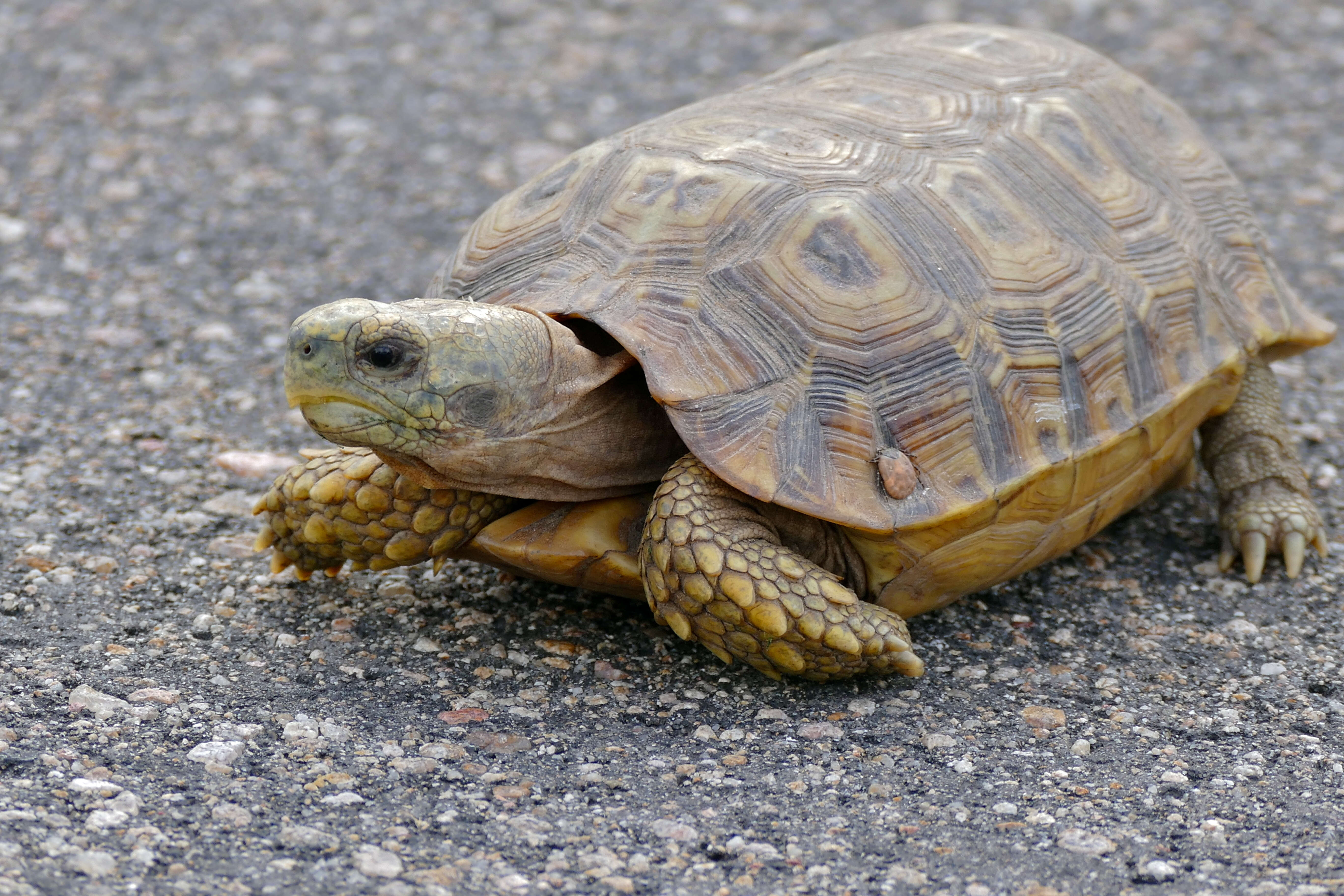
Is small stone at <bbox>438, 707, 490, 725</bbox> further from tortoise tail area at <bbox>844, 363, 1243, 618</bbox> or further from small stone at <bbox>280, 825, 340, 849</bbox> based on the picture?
tortoise tail area at <bbox>844, 363, 1243, 618</bbox>

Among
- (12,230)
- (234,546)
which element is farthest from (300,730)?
(12,230)

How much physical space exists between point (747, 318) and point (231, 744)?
134cm

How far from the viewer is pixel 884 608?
10.2ft

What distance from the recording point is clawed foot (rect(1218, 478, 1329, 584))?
3.56m

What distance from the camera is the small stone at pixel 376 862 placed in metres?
2.38

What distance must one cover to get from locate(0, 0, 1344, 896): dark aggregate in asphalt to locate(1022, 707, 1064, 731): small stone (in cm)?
1

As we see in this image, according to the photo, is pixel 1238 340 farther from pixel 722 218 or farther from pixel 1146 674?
pixel 722 218

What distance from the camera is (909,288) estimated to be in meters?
3.04

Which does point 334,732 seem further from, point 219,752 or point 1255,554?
point 1255,554

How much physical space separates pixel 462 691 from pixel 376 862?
0.61 metres

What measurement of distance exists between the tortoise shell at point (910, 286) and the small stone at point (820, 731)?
375 mm

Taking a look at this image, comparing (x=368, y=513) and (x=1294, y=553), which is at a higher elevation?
(x=368, y=513)

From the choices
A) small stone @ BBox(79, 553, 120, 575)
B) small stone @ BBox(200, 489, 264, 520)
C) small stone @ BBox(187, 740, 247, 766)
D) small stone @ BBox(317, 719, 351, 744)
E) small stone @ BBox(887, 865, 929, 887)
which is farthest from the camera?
small stone @ BBox(200, 489, 264, 520)

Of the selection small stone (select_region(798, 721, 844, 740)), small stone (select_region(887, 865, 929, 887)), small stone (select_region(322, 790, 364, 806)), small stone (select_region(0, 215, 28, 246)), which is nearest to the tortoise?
small stone (select_region(798, 721, 844, 740))
